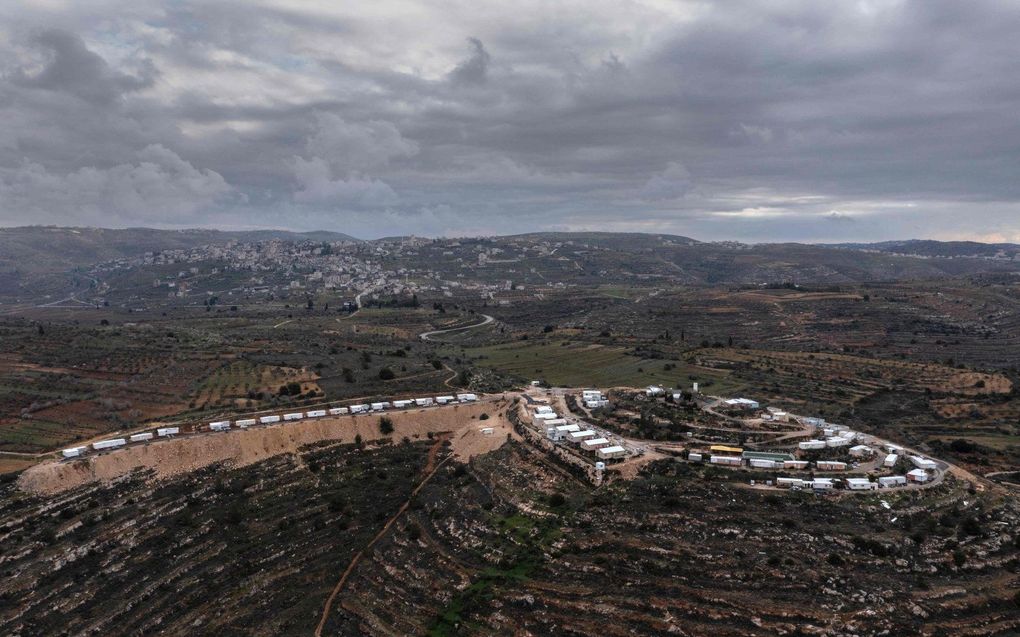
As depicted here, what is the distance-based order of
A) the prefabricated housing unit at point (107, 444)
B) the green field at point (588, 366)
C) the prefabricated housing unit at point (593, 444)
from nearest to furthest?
the prefabricated housing unit at point (593, 444) < the prefabricated housing unit at point (107, 444) < the green field at point (588, 366)

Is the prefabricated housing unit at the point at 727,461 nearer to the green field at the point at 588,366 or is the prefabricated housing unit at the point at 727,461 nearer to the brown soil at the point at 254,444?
the brown soil at the point at 254,444

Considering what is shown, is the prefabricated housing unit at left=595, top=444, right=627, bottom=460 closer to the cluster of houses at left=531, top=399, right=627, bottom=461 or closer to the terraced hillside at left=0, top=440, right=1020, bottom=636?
the cluster of houses at left=531, top=399, right=627, bottom=461

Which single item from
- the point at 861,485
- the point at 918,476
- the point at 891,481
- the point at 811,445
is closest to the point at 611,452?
the point at 811,445

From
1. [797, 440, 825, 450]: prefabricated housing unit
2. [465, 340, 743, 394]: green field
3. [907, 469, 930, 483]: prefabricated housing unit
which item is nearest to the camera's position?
[907, 469, 930, 483]: prefabricated housing unit

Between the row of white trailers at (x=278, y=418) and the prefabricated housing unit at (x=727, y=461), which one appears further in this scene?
the row of white trailers at (x=278, y=418)

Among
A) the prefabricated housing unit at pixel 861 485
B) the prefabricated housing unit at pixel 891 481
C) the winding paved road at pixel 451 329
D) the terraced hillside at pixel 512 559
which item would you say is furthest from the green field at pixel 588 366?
the terraced hillside at pixel 512 559

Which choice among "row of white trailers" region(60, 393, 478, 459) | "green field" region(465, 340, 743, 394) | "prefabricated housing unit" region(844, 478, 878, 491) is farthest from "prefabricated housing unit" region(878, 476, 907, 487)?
"row of white trailers" region(60, 393, 478, 459)
